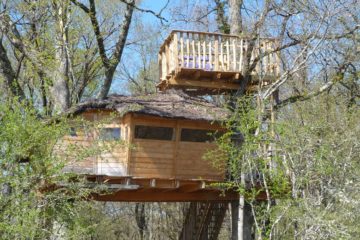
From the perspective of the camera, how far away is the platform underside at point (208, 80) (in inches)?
448

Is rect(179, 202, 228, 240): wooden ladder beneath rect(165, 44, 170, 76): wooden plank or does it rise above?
beneath

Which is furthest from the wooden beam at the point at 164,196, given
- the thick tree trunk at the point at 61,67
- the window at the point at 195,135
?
the thick tree trunk at the point at 61,67

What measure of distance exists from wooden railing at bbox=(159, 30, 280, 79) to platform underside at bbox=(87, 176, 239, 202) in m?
2.52

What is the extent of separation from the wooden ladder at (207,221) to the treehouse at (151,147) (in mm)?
2448

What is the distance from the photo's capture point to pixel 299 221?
25.7ft

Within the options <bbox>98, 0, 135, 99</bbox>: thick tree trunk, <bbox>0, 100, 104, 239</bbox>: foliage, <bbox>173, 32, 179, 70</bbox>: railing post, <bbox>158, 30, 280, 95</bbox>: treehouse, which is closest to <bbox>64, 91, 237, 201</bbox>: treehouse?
<bbox>98, 0, 135, 99</bbox>: thick tree trunk

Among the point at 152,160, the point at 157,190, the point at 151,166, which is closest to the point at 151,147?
the point at 152,160

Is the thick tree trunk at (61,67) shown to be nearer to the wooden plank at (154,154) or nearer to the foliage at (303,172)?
the wooden plank at (154,154)

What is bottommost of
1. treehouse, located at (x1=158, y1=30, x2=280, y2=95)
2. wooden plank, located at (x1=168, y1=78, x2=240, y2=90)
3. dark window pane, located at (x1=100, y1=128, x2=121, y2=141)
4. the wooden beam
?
the wooden beam

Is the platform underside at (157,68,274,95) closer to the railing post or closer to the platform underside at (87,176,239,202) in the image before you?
the railing post

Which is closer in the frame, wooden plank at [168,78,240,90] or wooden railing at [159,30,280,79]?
wooden railing at [159,30,280,79]

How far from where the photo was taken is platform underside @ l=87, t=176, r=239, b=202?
10.1m

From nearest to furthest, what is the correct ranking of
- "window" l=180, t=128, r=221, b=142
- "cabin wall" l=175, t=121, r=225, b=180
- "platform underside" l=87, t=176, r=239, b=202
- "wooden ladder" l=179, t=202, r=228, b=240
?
1. "platform underside" l=87, t=176, r=239, b=202
2. "cabin wall" l=175, t=121, r=225, b=180
3. "window" l=180, t=128, r=221, b=142
4. "wooden ladder" l=179, t=202, r=228, b=240

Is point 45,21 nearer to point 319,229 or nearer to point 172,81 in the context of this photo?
point 172,81
